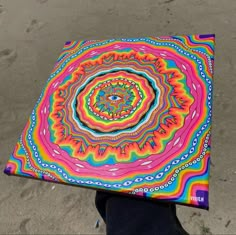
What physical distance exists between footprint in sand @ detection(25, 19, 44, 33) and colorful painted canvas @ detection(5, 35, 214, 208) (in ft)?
3.51

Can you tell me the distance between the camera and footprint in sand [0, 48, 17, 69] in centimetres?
198

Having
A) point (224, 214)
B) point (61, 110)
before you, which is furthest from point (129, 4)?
point (224, 214)

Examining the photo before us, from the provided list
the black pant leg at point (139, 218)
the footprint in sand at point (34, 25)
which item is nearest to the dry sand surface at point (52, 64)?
→ the footprint in sand at point (34, 25)

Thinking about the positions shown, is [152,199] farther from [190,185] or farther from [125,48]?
[125,48]

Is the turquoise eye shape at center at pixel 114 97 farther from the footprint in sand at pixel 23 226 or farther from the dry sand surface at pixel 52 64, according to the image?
the footprint in sand at pixel 23 226

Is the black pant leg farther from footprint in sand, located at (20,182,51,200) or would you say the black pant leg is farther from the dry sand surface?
footprint in sand, located at (20,182,51,200)

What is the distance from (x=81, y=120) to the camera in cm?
100

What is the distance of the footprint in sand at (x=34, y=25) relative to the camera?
214 cm

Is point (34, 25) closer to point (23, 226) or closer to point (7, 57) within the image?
point (7, 57)

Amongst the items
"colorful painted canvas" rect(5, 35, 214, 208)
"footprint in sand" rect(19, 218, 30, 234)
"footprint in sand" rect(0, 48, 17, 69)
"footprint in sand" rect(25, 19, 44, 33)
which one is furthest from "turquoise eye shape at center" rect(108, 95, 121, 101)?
"footprint in sand" rect(25, 19, 44, 33)

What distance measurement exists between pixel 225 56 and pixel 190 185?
1090 millimetres

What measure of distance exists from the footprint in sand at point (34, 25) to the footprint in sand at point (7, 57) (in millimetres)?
211

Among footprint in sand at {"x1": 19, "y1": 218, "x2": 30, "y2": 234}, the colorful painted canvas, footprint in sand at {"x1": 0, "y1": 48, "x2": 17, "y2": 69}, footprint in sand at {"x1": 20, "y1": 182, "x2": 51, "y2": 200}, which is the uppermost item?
footprint in sand at {"x1": 0, "y1": 48, "x2": 17, "y2": 69}

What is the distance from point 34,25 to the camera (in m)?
2.16
